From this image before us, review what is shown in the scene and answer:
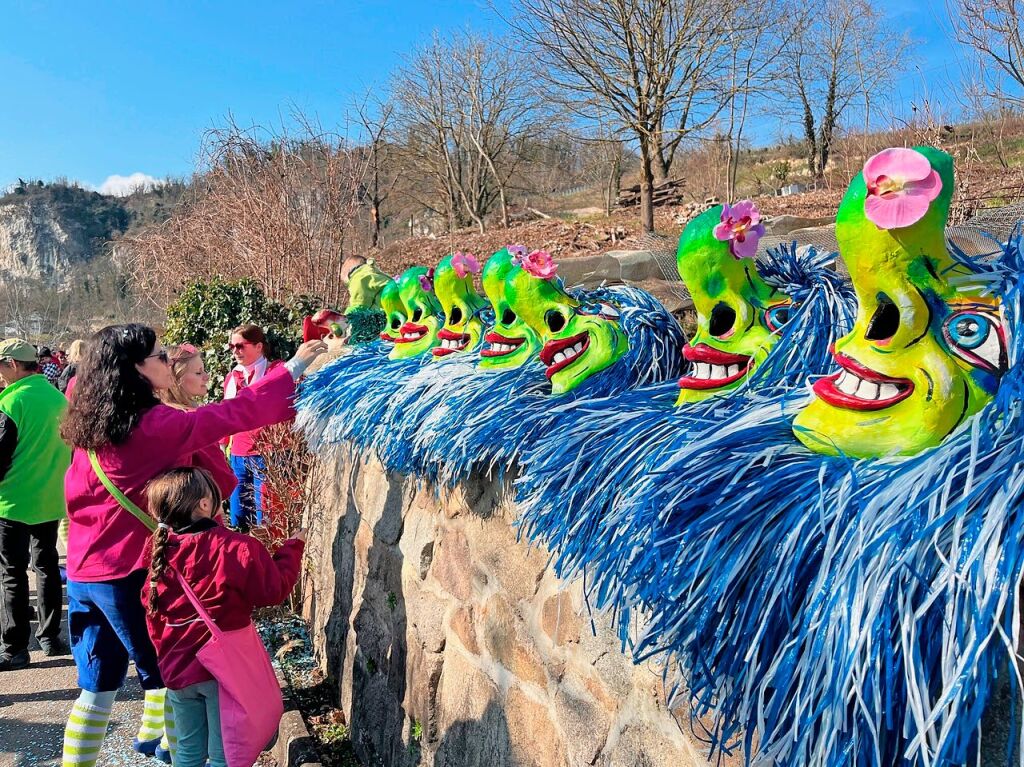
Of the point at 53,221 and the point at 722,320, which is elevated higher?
the point at 53,221

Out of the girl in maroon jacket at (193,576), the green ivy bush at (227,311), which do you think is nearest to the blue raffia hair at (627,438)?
the girl in maroon jacket at (193,576)

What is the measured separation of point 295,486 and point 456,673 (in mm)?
2157

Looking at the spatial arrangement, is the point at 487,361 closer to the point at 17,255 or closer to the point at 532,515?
the point at 532,515

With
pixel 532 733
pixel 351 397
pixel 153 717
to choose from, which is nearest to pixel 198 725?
pixel 153 717

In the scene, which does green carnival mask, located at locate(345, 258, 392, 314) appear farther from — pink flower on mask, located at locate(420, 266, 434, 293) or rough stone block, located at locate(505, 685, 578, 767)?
rough stone block, located at locate(505, 685, 578, 767)

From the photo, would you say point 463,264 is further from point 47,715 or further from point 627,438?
point 47,715

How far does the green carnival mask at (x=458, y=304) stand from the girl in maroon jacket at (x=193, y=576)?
107 cm

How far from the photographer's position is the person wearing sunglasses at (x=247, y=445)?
13.3ft

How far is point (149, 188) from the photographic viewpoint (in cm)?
4816

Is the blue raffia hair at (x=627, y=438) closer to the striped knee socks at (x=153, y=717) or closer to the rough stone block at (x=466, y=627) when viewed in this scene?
the rough stone block at (x=466, y=627)

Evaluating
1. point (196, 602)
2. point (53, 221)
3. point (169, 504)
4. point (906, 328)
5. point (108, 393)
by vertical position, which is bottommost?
point (196, 602)

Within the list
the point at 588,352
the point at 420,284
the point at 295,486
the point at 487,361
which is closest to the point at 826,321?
the point at 588,352

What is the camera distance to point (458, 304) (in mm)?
3043

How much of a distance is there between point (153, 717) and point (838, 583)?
2893 mm
